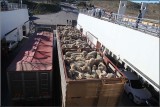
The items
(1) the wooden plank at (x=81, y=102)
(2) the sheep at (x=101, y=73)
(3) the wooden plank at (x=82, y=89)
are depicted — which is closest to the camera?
(3) the wooden plank at (x=82, y=89)

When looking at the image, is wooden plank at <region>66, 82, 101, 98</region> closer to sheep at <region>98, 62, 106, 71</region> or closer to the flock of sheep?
the flock of sheep

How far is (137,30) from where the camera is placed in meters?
11.0

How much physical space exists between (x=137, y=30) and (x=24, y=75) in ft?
22.1

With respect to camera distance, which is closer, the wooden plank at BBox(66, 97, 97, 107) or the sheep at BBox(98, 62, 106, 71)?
the wooden plank at BBox(66, 97, 97, 107)

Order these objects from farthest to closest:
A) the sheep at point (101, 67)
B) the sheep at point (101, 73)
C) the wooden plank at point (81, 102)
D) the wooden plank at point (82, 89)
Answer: the sheep at point (101, 67), the sheep at point (101, 73), the wooden plank at point (81, 102), the wooden plank at point (82, 89)

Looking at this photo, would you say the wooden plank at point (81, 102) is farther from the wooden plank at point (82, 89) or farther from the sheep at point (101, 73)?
Result: the sheep at point (101, 73)

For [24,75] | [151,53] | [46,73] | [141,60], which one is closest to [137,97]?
[141,60]

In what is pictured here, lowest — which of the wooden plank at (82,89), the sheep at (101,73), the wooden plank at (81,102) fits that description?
the wooden plank at (81,102)

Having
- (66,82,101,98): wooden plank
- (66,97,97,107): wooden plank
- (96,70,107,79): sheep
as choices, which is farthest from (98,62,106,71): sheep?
(66,97,97,107): wooden plank

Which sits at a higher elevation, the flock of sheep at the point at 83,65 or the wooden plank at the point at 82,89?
the flock of sheep at the point at 83,65

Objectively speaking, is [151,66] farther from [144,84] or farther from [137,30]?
[144,84]

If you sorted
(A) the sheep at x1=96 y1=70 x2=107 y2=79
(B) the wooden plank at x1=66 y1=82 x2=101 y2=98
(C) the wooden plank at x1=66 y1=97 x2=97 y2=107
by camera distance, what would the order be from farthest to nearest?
(A) the sheep at x1=96 y1=70 x2=107 y2=79 < (C) the wooden plank at x1=66 y1=97 x2=97 y2=107 < (B) the wooden plank at x1=66 y1=82 x2=101 y2=98

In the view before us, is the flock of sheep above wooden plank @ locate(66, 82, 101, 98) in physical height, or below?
above

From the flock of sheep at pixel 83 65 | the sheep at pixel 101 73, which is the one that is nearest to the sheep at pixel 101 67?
the flock of sheep at pixel 83 65
